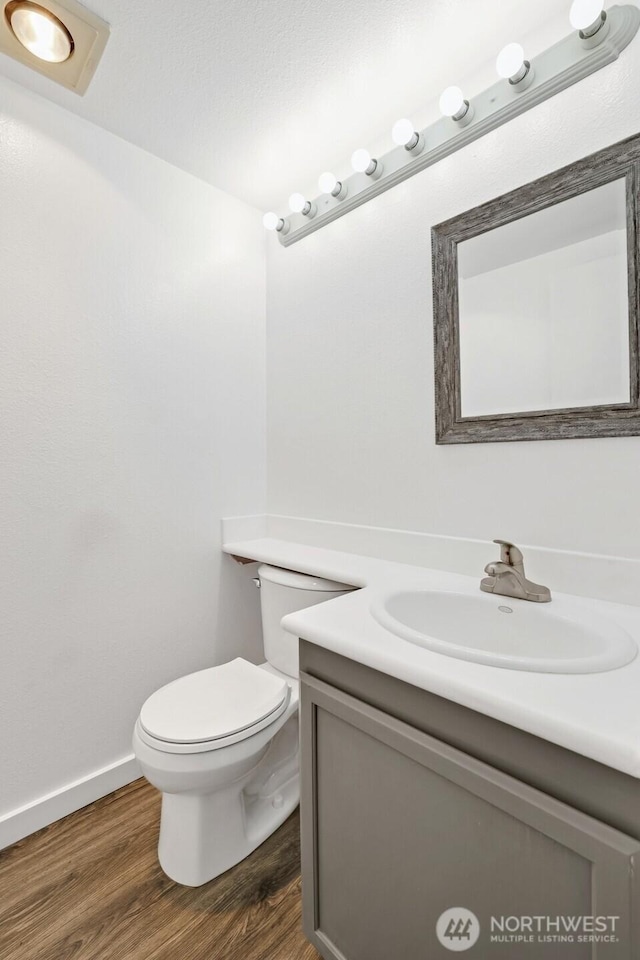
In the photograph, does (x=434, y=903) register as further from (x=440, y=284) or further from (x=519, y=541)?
(x=440, y=284)

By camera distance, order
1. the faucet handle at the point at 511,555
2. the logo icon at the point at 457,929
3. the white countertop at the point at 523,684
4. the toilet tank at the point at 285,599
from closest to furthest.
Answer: the white countertop at the point at 523,684 → the logo icon at the point at 457,929 → the faucet handle at the point at 511,555 → the toilet tank at the point at 285,599

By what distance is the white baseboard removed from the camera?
1.31m

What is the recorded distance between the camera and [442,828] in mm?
717

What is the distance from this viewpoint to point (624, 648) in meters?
0.74

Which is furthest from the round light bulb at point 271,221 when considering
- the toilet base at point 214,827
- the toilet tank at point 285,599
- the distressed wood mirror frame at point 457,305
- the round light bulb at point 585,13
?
the toilet base at point 214,827

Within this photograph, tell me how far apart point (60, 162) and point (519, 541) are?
1.84m

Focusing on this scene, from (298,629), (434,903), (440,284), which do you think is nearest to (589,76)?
(440,284)

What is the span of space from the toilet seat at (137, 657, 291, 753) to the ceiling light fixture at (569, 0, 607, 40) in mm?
1842

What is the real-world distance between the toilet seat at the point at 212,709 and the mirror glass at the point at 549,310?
3.40 ft

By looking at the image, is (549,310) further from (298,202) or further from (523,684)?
(298,202)

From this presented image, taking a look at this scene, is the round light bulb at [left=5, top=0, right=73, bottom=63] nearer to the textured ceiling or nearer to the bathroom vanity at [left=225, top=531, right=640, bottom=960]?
the textured ceiling

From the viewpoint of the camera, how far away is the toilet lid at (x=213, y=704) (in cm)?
115

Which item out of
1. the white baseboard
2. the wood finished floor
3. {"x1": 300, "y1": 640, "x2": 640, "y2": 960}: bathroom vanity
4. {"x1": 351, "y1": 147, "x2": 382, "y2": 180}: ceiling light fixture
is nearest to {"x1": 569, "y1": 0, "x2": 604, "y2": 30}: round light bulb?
{"x1": 351, "y1": 147, "x2": 382, "y2": 180}: ceiling light fixture

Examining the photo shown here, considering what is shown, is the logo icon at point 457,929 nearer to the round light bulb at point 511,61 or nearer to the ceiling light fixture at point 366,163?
the round light bulb at point 511,61
